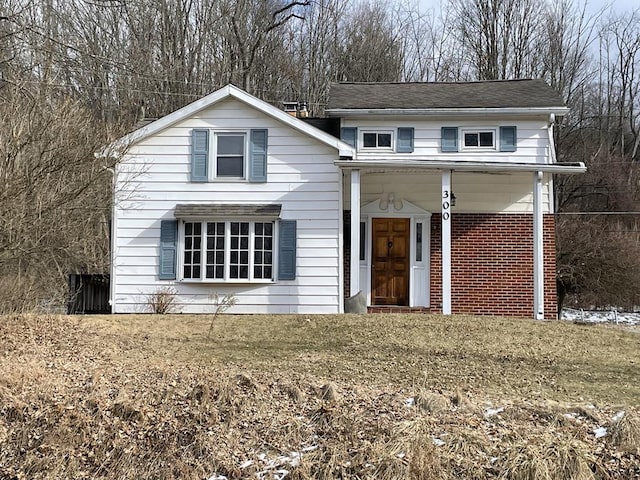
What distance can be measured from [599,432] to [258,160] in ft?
28.9

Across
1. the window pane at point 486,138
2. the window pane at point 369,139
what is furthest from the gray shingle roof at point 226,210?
the window pane at point 486,138

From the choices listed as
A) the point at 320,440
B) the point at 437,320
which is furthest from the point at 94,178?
the point at 320,440

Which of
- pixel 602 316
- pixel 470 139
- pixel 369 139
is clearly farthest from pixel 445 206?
pixel 602 316

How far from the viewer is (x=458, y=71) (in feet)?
92.5

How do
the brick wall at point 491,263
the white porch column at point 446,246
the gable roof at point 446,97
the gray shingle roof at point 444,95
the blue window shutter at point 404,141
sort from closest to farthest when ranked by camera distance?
the white porch column at point 446,246, the brick wall at point 491,263, the gable roof at point 446,97, the gray shingle roof at point 444,95, the blue window shutter at point 404,141

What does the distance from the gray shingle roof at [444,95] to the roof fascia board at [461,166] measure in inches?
86.2

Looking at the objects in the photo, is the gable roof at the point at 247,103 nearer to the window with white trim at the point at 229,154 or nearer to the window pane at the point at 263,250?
the window with white trim at the point at 229,154

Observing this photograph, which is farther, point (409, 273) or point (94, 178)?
point (409, 273)

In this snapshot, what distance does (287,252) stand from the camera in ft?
38.6

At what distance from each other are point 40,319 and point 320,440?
20.6ft

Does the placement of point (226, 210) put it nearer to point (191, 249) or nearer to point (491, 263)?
point (191, 249)

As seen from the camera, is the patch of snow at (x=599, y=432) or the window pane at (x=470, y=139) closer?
the patch of snow at (x=599, y=432)

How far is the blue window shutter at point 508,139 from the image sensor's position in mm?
13336

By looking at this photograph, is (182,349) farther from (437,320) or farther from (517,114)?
(517,114)
